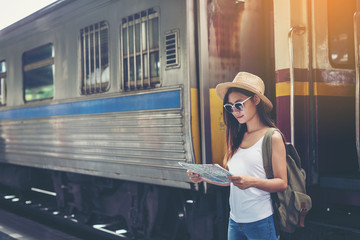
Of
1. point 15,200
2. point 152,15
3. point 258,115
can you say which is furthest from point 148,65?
point 15,200

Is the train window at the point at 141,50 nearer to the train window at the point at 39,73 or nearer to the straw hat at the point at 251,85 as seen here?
the train window at the point at 39,73

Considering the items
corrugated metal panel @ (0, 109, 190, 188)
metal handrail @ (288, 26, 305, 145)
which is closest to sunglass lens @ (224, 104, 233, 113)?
metal handrail @ (288, 26, 305, 145)

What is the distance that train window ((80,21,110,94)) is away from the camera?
17.0ft

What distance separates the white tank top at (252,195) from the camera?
7.52ft

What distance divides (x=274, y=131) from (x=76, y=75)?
3.93 metres

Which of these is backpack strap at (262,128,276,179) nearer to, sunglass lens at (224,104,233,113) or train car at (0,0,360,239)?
sunglass lens at (224,104,233,113)

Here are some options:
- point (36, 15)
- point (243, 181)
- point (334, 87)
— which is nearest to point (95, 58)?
point (36, 15)

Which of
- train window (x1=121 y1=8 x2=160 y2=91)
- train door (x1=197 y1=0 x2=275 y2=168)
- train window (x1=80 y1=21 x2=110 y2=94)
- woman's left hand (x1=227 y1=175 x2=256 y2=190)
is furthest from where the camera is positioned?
train window (x1=80 y1=21 x2=110 y2=94)

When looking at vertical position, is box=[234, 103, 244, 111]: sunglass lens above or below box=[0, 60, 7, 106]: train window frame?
below

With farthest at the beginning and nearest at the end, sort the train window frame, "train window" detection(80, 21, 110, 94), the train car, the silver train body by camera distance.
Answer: the train window frame < "train window" detection(80, 21, 110, 94) < the silver train body < the train car

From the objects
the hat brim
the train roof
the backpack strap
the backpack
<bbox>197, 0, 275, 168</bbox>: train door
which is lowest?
the backpack

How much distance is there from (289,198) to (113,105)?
3.09 metres

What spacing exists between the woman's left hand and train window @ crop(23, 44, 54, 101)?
468 centimetres

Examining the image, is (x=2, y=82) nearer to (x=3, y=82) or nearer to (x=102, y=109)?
(x=3, y=82)
